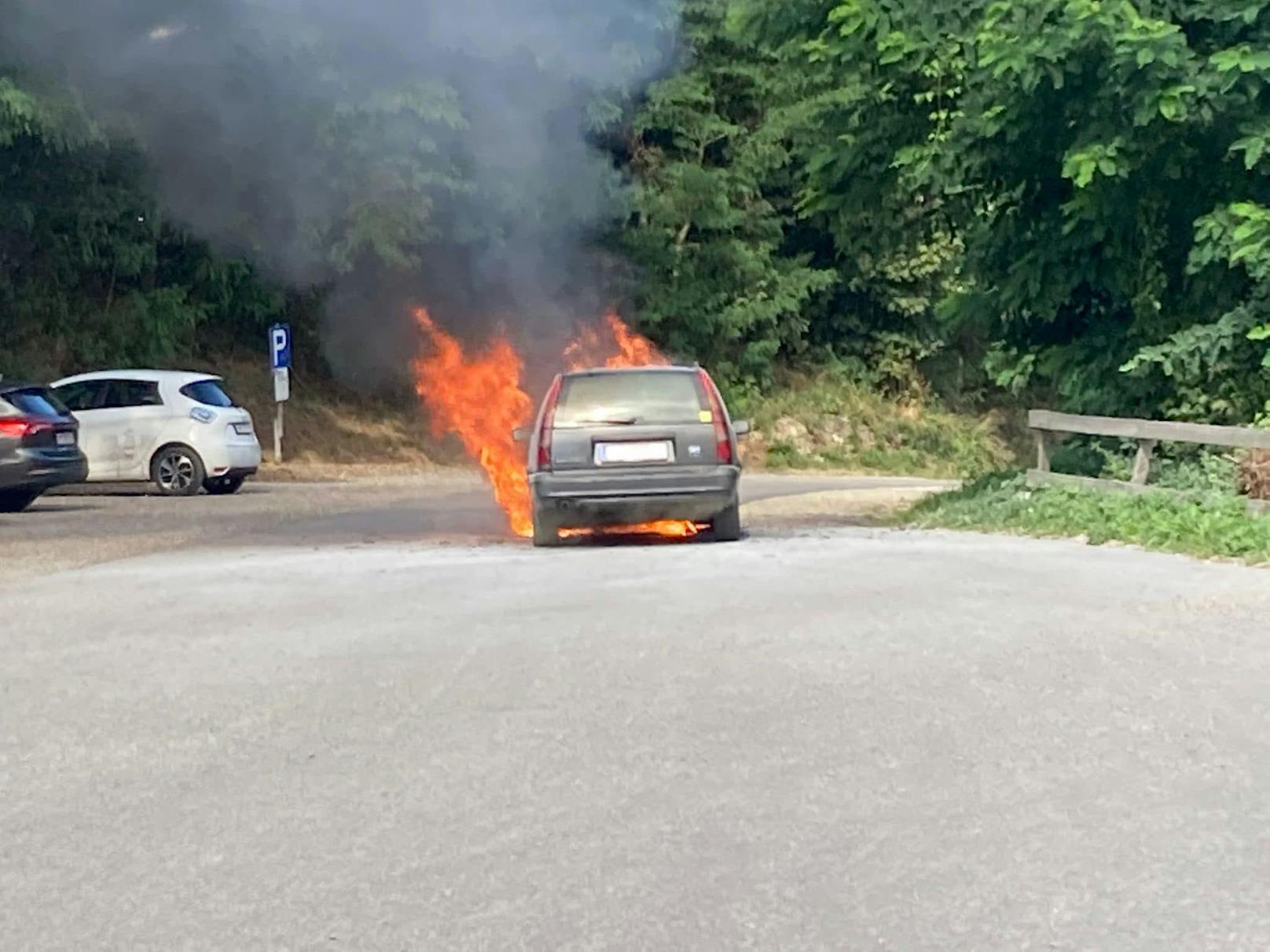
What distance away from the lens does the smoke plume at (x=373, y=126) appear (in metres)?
25.9

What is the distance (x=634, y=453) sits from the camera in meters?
15.4

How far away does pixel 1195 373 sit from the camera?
18.0 m

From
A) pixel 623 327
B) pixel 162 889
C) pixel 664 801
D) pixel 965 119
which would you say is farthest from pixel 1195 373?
pixel 623 327

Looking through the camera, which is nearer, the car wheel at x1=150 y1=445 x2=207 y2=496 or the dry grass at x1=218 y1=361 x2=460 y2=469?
the car wheel at x1=150 y1=445 x2=207 y2=496

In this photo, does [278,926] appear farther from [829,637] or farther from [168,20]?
[168,20]

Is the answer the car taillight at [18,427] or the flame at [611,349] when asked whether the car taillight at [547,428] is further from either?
the flame at [611,349]

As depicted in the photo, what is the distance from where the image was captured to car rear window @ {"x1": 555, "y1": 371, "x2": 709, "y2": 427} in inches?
609

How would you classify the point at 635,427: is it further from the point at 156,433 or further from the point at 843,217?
the point at 156,433

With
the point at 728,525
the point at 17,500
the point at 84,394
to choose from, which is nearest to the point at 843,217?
the point at 728,525

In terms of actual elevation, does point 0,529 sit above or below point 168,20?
below

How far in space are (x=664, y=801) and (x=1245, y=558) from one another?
26.9ft

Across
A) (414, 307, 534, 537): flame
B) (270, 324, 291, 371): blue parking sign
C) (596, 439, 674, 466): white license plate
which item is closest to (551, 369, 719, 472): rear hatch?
(596, 439, 674, 466): white license plate

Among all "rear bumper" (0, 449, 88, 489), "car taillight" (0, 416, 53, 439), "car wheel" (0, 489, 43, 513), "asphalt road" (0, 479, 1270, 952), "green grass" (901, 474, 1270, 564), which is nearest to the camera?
"asphalt road" (0, 479, 1270, 952)

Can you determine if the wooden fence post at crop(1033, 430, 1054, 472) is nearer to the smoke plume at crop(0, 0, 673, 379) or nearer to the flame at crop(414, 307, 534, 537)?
the smoke plume at crop(0, 0, 673, 379)
